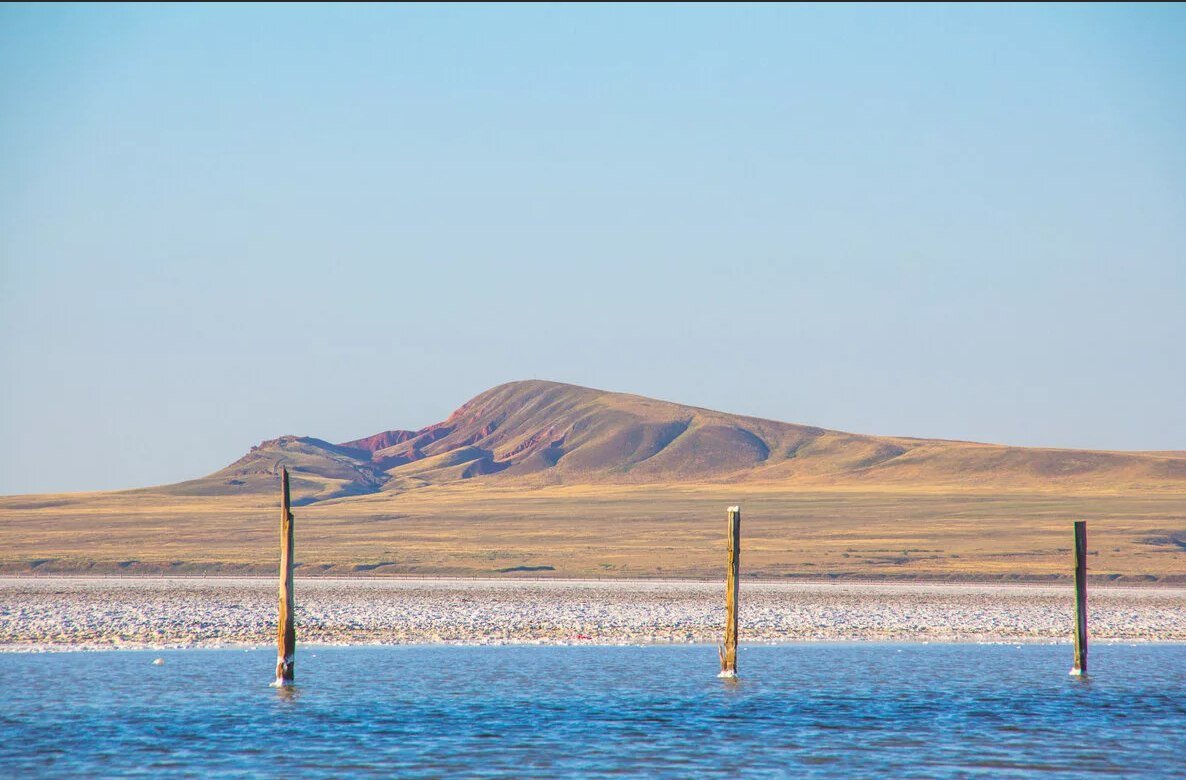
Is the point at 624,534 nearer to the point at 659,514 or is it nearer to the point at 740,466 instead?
the point at 659,514

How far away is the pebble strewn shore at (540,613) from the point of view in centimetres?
3966

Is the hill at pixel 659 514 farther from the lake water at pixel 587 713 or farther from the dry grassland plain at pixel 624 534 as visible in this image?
the lake water at pixel 587 713

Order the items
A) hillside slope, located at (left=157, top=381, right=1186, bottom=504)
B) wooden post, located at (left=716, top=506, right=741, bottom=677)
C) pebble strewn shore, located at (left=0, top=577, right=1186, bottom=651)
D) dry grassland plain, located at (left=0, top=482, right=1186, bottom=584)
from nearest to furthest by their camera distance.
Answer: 1. wooden post, located at (left=716, top=506, right=741, bottom=677)
2. pebble strewn shore, located at (left=0, top=577, right=1186, bottom=651)
3. dry grassland plain, located at (left=0, top=482, right=1186, bottom=584)
4. hillside slope, located at (left=157, top=381, right=1186, bottom=504)

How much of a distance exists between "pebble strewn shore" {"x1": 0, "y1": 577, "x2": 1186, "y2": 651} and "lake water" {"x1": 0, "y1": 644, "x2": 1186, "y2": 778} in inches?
112

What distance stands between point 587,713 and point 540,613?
18.7m

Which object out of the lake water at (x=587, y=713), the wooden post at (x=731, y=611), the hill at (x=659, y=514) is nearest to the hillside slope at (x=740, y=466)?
the hill at (x=659, y=514)

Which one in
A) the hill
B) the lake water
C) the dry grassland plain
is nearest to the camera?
the lake water

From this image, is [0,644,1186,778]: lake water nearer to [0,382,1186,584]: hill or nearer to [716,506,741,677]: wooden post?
[716,506,741,677]: wooden post

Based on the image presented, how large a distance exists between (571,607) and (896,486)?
101 meters

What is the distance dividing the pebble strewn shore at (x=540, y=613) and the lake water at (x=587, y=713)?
284 centimetres

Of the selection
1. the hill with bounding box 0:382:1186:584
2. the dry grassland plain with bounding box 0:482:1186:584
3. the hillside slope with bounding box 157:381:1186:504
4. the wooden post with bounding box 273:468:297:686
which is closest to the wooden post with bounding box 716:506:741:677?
the wooden post with bounding box 273:468:297:686

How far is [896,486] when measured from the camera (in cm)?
14388

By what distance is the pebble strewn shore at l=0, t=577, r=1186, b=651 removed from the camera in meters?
39.7

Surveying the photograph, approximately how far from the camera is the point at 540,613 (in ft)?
151
